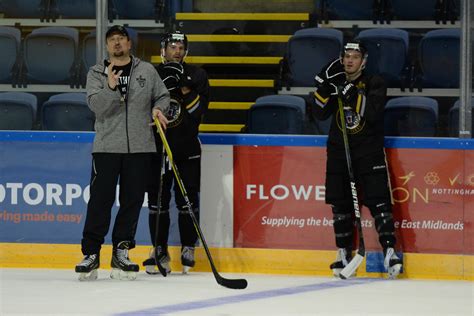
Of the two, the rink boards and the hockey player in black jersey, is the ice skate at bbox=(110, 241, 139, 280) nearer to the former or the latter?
the hockey player in black jersey

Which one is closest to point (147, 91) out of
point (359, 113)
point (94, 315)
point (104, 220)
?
point (104, 220)

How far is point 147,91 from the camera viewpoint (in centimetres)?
644

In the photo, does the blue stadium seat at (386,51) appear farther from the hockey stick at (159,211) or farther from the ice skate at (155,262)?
the ice skate at (155,262)

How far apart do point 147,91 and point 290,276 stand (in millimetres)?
1289

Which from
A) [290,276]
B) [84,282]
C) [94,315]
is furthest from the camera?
[290,276]

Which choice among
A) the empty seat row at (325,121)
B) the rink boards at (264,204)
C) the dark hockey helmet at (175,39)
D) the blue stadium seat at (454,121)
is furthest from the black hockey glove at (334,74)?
the dark hockey helmet at (175,39)

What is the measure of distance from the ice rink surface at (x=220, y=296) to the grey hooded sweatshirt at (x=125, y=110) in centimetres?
71

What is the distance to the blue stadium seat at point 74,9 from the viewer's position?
23.3 ft

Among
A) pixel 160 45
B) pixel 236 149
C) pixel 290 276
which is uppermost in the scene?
pixel 160 45

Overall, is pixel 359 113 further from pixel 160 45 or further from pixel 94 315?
pixel 94 315

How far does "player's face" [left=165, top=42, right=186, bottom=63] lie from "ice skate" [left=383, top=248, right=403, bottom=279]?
152cm

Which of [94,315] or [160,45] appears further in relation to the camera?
[160,45]

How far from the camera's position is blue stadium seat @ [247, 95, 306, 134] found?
6.93 m

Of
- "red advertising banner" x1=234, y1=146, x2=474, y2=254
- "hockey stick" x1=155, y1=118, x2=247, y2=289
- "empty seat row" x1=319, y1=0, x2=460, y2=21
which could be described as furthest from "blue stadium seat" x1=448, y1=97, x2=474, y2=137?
"hockey stick" x1=155, y1=118, x2=247, y2=289
